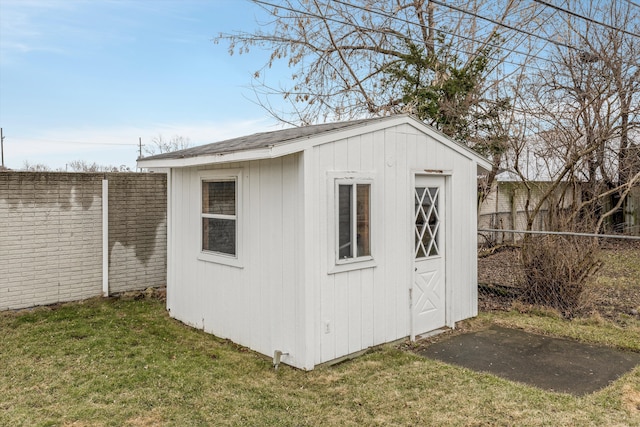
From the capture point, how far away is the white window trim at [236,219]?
5.40 m

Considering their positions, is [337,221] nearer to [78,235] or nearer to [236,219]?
[236,219]

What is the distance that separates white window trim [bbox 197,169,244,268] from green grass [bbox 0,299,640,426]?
982mm

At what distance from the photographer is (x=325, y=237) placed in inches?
188

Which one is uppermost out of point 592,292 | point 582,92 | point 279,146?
point 582,92

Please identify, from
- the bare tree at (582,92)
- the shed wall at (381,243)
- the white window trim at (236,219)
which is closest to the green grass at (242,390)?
the shed wall at (381,243)

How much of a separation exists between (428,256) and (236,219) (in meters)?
2.49

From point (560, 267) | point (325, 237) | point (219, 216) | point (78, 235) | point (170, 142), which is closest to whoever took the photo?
point (325, 237)

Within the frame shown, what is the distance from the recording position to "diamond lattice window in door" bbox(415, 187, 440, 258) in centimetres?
588

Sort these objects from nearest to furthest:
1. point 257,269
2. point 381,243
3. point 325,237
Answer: point 325,237
point 257,269
point 381,243

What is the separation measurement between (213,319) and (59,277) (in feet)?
10.3

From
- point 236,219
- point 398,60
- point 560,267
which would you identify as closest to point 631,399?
point 560,267

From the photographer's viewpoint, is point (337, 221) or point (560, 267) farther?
point (560, 267)

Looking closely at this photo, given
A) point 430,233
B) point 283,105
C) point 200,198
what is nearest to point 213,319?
point 200,198

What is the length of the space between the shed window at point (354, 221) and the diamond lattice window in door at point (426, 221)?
965 millimetres
